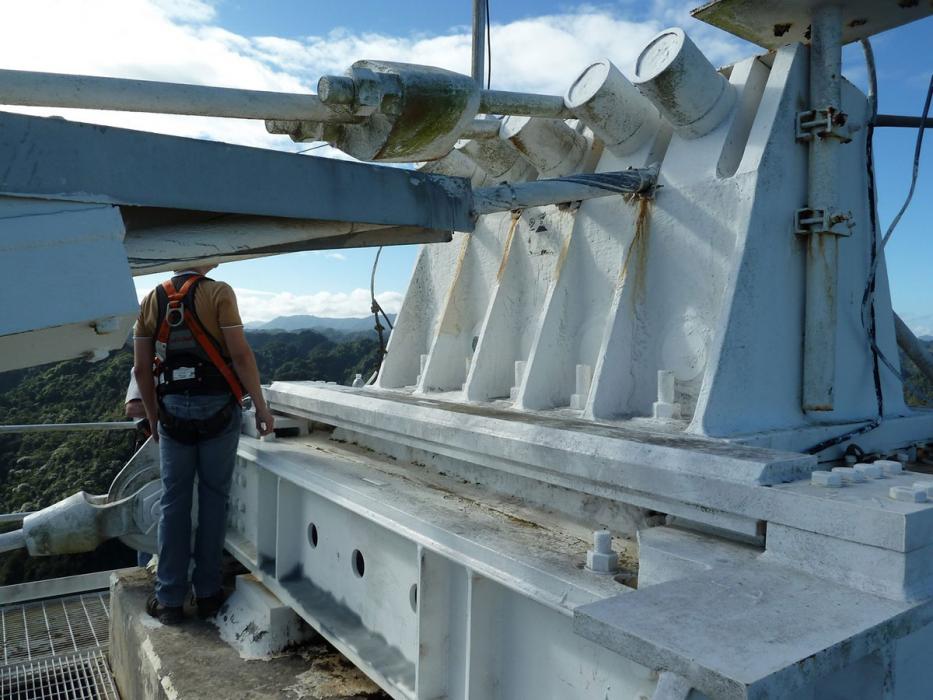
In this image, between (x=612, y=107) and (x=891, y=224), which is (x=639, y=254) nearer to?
(x=612, y=107)

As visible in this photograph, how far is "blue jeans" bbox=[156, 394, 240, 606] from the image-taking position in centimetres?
321

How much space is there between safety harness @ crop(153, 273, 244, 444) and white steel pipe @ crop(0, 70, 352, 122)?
1.36 meters

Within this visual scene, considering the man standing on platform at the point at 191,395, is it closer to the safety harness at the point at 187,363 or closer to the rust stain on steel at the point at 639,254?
the safety harness at the point at 187,363

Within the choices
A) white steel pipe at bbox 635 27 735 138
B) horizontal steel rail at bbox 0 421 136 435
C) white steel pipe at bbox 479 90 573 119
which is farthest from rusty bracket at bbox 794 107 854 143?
horizontal steel rail at bbox 0 421 136 435

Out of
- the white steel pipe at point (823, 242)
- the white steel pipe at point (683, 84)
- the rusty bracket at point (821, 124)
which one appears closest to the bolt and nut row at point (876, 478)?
the white steel pipe at point (823, 242)

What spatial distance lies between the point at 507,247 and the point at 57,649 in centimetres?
380

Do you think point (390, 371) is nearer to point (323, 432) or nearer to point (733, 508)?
point (323, 432)

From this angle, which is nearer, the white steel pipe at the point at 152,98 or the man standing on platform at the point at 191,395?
the white steel pipe at the point at 152,98

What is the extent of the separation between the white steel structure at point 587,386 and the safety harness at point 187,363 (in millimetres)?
535

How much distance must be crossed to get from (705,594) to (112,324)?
53.7 inches

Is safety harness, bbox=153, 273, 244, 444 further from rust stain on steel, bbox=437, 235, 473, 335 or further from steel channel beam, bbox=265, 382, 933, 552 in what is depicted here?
rust stain on steel, bbox=437, 235, 473, 335

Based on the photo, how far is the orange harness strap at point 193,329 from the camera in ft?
10.1

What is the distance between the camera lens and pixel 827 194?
10.3ft

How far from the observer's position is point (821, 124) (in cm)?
310
